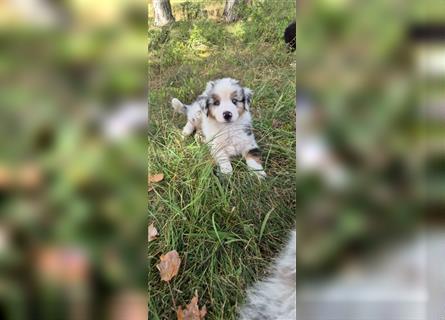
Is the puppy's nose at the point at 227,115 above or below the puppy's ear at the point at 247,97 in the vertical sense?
below

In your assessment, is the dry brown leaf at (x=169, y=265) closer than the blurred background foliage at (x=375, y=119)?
No

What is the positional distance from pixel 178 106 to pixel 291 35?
1.44ft

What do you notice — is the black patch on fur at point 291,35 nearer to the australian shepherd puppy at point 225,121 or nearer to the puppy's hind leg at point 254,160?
the australian shepherd puppy at point 225,121

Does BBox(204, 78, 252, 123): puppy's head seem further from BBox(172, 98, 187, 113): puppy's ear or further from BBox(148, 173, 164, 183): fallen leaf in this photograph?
BBox(148, 173, 164, 183): fallen leaf

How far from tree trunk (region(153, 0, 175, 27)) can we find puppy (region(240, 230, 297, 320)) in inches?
31.9

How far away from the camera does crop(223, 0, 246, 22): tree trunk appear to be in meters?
1.79

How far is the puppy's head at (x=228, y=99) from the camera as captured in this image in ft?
5.94

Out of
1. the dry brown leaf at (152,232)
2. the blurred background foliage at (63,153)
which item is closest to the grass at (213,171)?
the dry brown leaf at (152,232)

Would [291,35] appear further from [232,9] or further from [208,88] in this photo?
[208,88]

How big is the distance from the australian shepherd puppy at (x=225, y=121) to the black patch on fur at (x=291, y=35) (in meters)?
0.20

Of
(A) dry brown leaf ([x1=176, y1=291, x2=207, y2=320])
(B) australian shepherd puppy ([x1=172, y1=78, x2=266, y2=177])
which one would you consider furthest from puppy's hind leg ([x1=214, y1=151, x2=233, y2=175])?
(A) dry brown leaf ([x1=176, y1=291, x2=207, y2=320])

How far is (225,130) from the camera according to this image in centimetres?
183

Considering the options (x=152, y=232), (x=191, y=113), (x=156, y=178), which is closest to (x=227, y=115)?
(x=191, y=113)

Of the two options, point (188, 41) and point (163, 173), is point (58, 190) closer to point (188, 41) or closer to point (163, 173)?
point (163, 173)
